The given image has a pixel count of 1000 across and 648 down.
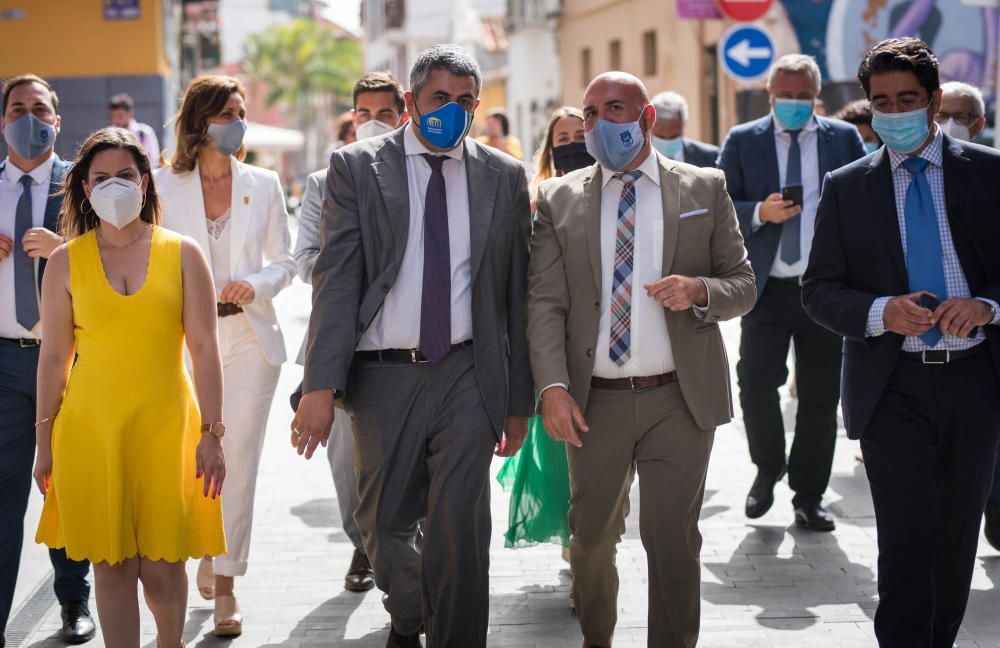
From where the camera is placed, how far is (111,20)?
25266mm

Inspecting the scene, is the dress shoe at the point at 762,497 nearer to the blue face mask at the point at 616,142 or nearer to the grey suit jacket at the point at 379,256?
the grey suit jacket at the point at 379,256

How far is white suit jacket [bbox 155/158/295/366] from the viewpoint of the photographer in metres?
6.03

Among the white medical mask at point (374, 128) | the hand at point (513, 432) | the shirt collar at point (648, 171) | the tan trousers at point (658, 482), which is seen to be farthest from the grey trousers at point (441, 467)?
the white medical mask at point (374, 128)

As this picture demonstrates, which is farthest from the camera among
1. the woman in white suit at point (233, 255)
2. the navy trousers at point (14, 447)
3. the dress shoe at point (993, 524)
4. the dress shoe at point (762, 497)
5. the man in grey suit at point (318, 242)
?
the dress shoe at point (762, 497)

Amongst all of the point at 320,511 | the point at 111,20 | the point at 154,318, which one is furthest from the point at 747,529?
the point at 111,20

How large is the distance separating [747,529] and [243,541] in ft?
9.09

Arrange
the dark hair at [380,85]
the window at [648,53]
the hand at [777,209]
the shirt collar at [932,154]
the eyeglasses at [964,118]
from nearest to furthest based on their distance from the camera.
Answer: the shirt collar at [932,154] < the dark hair at [380,85] < the hand at [777,209] < the eyeglasses at [964,118] < the window at [648,53]

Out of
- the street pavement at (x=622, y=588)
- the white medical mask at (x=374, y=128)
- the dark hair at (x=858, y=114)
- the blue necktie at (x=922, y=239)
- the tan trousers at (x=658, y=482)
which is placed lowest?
the street pavement at (x=622, y=588)

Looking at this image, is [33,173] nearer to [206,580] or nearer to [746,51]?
[206,580]

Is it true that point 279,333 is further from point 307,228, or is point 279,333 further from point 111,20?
point 111,20

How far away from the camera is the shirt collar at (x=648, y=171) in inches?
195

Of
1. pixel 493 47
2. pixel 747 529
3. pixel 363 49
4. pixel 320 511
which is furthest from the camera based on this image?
pixel 363 49

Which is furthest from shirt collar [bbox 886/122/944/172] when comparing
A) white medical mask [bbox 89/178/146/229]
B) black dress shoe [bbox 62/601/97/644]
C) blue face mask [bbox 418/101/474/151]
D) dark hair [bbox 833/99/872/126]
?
dark hair [bbox 833/99/872/126]

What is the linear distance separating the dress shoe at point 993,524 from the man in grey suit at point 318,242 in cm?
288
